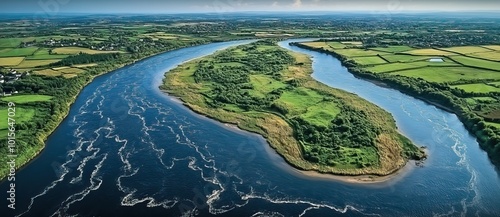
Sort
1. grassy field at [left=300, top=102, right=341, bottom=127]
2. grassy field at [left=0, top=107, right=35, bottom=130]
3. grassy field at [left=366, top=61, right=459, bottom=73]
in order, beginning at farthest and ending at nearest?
grassy field at [left=366, top=61, right=459, bottom=73], grassy field at [left=300, top=102, right=341, bottom=127], grassy field at [left=0, top=107, right=35, bottom=130]

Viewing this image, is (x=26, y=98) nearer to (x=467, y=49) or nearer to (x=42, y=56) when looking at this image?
(x=42, y=56)

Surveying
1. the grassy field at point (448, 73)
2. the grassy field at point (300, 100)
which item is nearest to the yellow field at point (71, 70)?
the grassy field at point (300, 100)

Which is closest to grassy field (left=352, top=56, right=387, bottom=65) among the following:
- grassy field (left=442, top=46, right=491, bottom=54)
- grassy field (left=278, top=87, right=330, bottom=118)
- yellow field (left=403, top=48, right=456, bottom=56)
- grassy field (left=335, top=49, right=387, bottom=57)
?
grassy field (left=335, top=49, right=387, bottom=57)

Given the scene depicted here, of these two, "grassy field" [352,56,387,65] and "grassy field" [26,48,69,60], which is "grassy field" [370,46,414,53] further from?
"grassy field" [26,48,69,60]

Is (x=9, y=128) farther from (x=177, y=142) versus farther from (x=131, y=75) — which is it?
(x=131, y=75)

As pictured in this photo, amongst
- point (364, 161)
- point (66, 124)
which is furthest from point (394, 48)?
point (66, 124)

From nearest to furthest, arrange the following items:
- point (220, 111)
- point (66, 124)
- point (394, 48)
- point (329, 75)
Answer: point (66, 124)
point (220, 111)
point (329, 75)
point (394, 48)
